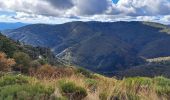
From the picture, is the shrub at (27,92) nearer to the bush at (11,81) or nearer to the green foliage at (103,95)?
the bush at (11,81)

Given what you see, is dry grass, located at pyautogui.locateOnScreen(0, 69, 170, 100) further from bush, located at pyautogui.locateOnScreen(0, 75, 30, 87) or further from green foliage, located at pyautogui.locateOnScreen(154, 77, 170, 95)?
bush, located at pyautogui.locateOnScreen(0, 75, 30, 87)

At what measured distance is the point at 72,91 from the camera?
12891mm

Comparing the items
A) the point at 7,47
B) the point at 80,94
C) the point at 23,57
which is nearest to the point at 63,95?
the point at 80,94

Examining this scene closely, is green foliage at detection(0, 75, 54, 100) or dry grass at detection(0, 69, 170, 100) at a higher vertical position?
green foliage at detection(0, 75, 54, 100)

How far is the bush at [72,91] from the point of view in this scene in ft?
41.4

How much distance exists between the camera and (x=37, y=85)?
1279cm

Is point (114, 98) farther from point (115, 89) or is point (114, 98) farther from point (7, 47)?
point (7, 47)

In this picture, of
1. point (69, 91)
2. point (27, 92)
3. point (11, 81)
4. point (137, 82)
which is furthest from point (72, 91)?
point (137, 82)

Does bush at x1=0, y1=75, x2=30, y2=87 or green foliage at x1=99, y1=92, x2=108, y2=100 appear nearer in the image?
green foliage at x1=99, y1=92, x2=108, y2=100

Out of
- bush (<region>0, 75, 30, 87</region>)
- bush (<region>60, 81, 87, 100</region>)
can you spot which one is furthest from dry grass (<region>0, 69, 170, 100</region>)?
bush (<region>0, 75, 30, 87</region>)

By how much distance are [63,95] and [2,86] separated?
7.71 feet

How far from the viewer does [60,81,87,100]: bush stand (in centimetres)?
1261

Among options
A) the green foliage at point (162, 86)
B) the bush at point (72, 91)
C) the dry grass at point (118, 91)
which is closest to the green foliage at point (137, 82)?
the dry grass at point (118, 91)

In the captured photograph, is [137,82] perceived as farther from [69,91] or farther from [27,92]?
[27,92]
